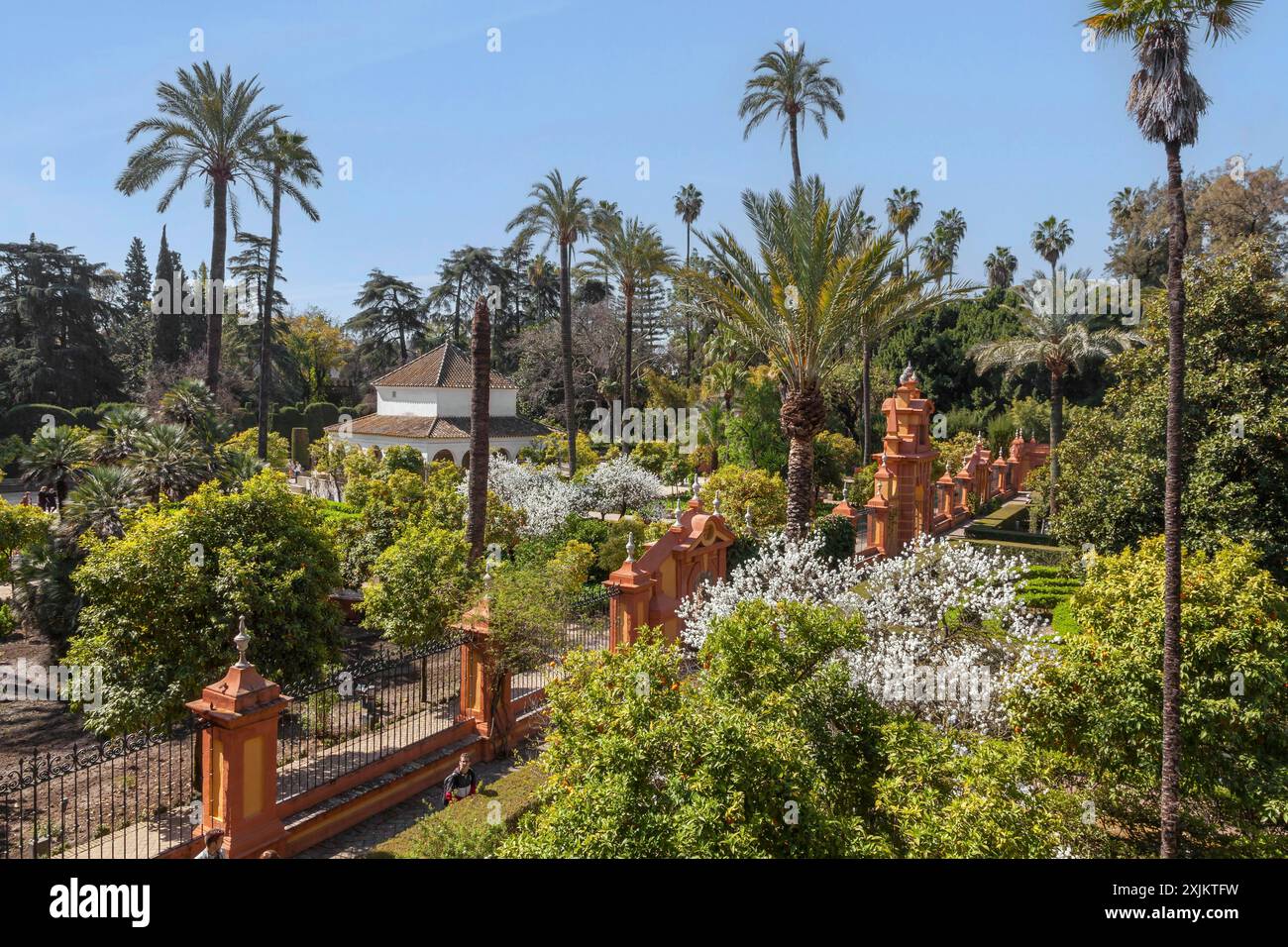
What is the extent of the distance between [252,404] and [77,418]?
31.2ft

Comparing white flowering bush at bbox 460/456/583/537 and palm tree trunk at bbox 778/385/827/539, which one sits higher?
palm tree trunk at bbox 778/385/827/539

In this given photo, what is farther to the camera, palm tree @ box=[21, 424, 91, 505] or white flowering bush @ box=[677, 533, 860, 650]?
palm tree @ box=[21, 424, 91, 505]

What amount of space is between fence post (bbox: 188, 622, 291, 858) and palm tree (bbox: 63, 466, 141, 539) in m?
7.60

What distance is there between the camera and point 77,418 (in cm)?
4191

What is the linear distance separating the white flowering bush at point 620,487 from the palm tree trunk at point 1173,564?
19.2 metres

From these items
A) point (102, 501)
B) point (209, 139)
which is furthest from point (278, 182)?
point (102, 501)

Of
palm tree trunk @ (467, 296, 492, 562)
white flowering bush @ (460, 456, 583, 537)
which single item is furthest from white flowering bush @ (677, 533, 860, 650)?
white flowering bush @ (460, 456, 583, 537)

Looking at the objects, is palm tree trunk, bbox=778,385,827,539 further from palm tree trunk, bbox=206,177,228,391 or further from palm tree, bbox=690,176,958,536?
palm tree trunk, bbox=206,177,228,391

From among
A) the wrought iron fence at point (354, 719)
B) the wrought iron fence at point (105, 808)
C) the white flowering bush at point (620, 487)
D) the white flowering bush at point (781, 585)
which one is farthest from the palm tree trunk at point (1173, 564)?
the white flowering bush at point (620, 487)

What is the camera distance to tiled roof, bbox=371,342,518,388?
37.9 m

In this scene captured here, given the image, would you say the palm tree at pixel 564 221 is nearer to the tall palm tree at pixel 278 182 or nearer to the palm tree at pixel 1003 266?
the tall palm tree at pixel 278 182

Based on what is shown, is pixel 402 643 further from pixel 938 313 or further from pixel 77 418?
pixel 938 313

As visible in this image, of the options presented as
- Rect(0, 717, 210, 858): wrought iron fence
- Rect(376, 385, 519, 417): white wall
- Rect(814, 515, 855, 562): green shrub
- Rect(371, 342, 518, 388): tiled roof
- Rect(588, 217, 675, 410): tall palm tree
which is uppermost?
Rect(588, 217, 675, 410): tall palm tree
